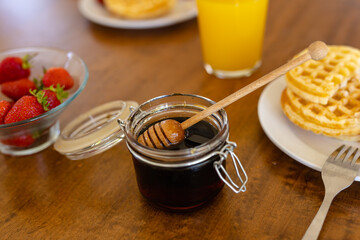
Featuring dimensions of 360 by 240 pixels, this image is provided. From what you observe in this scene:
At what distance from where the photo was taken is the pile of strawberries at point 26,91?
0.93 meters

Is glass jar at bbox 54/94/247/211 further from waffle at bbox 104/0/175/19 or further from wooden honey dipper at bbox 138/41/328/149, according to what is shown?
waffle at bbox 104/0/175/19

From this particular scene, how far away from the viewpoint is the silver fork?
77 centimetres

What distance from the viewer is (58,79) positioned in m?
1.07

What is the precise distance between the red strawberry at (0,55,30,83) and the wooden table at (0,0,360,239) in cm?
17

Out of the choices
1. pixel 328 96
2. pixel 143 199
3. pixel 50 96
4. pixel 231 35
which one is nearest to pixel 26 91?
pixel 50 96

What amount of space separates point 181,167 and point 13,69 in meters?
0.64

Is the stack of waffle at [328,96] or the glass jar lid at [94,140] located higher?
the glass jar lid at [94,140]

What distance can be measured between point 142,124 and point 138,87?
0.41 meters

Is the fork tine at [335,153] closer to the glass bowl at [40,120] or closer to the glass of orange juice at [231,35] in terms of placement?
the glass of orange juice at [231,35]

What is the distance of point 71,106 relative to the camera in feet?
3.93

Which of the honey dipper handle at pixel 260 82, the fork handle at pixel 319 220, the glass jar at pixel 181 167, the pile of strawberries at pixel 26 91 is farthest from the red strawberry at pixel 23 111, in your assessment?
the fork handle at pixel 319 220

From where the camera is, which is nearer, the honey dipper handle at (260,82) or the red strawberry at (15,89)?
the honey dipper handle at (260,82)


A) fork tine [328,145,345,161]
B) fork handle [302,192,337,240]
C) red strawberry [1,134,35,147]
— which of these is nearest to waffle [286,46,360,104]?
fork tine [328,145,345,161]

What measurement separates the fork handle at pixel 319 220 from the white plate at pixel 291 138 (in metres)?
0.07
